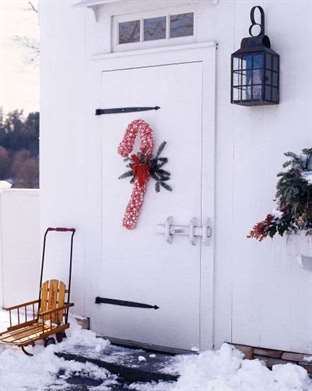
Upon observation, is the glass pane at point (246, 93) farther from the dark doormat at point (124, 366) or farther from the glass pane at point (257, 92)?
the dark doormat at point (124, 366)

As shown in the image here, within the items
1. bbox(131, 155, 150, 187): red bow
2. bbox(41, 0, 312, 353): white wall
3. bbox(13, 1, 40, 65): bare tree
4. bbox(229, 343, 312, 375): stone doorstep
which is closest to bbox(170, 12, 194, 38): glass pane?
bbox(41, 0, 312, 353): white wall

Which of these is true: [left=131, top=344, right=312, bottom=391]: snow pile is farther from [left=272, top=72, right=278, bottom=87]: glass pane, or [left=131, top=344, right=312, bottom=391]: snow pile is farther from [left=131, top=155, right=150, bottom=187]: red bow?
[left=272, top=72, right=278, bottom=87]: glass pane

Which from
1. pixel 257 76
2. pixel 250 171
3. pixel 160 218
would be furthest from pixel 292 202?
pixel 160 218

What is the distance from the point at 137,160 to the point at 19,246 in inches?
78.9

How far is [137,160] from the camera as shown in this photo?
16.1 feet

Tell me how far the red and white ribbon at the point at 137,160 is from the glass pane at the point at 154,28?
707mm

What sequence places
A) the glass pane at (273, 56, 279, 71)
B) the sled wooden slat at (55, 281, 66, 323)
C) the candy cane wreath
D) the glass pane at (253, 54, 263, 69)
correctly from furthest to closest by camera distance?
the sled wooden slat at (55, 281, 66, 323) → the candy cane wreath → the glass pane at (273, 56, 279, 71) → the glass pane at (253, 54, 263, 69)

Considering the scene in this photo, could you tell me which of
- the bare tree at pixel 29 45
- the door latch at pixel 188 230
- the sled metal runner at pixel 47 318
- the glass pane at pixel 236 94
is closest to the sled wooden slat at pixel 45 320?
the sled metal runner at pixel 47 318

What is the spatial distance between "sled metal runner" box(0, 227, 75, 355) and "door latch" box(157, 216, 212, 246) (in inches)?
37.2

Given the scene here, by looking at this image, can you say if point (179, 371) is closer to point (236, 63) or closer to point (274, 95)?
point (274, 95)

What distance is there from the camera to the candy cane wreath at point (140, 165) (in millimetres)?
4875

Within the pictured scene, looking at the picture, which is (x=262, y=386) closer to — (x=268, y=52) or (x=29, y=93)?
(x=268, y=52)

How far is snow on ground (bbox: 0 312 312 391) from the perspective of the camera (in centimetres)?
399

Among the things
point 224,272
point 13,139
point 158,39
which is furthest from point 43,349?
point 13,139
